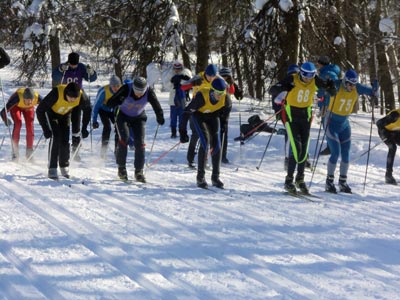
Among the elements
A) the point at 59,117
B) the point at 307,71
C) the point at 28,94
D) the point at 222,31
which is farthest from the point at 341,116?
the point at 222,31

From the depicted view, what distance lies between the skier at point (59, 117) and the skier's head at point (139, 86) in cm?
80

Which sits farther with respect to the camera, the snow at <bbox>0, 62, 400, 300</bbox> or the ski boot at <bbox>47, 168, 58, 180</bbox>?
the ski boot at <bbox>47, 168, 58, 180</bbox>

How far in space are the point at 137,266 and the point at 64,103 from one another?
158 inches

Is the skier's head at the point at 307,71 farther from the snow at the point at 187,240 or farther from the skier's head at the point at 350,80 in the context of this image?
the snow at the point at 187,240

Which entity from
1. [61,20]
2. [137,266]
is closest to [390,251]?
[137,266]

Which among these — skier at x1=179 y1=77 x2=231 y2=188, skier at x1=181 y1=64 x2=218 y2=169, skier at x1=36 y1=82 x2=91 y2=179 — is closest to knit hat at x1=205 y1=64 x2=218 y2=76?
skier at x1=181 y1=64 x2=218 y2=169

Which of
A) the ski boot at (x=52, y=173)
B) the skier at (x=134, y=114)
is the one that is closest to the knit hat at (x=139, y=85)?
the skier at (x=134, y=114)

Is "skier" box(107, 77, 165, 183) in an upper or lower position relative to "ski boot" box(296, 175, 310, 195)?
upper

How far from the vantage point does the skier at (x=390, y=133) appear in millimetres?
9359

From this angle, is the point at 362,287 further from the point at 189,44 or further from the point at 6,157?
the point at 189,44

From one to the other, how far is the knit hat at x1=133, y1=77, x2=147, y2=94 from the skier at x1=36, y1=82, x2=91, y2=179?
31.7 inches

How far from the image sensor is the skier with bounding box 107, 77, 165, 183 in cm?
780

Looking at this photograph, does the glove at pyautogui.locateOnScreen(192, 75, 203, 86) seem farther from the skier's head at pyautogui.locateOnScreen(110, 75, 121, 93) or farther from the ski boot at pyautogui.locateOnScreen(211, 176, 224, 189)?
the ski boot at pyautogui.locateOnScreen(211, 176, 224, 189)

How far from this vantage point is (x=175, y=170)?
377 inches
